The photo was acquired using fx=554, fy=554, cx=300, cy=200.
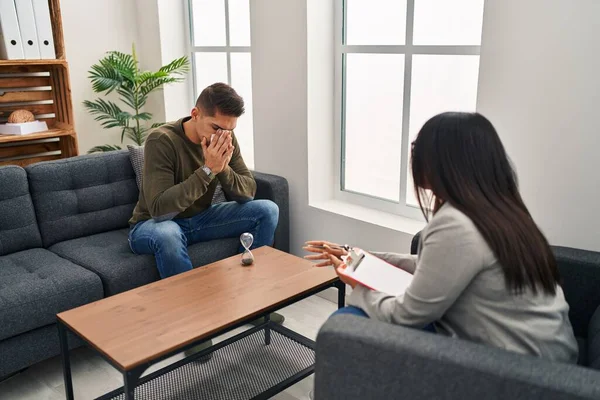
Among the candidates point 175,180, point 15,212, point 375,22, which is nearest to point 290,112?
point 375,22

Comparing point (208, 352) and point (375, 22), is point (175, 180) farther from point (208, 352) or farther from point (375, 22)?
point (375, 22)

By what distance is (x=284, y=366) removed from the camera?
7.07 ft

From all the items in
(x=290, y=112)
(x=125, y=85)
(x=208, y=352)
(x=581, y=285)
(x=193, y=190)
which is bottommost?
(x=208, y=352)

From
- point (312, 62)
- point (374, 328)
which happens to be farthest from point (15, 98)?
point (374, 328)

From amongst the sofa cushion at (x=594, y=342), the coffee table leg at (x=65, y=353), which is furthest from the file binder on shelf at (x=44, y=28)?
the sofa cushion at (x=594, y=342)

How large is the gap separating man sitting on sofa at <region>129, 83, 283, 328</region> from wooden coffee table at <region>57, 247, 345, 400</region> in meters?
0.33

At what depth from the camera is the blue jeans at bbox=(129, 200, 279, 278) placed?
231cm

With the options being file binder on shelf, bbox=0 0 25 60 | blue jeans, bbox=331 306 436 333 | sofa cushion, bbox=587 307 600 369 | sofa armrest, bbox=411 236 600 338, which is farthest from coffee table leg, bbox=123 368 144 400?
file binder on shelf, bbox=0 0 25 60

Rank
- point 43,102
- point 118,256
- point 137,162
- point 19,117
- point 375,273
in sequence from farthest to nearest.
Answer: point 43,102
point 19,117
point 137,162
point 118,256
point 375,273

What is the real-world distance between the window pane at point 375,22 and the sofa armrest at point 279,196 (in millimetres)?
804

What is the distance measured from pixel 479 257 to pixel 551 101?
0.98m

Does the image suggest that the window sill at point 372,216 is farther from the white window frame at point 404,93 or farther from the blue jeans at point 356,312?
the blue jeans at point 356,312

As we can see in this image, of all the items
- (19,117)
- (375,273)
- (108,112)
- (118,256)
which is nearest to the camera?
(375,273)

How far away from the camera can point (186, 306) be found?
1.77 meters
